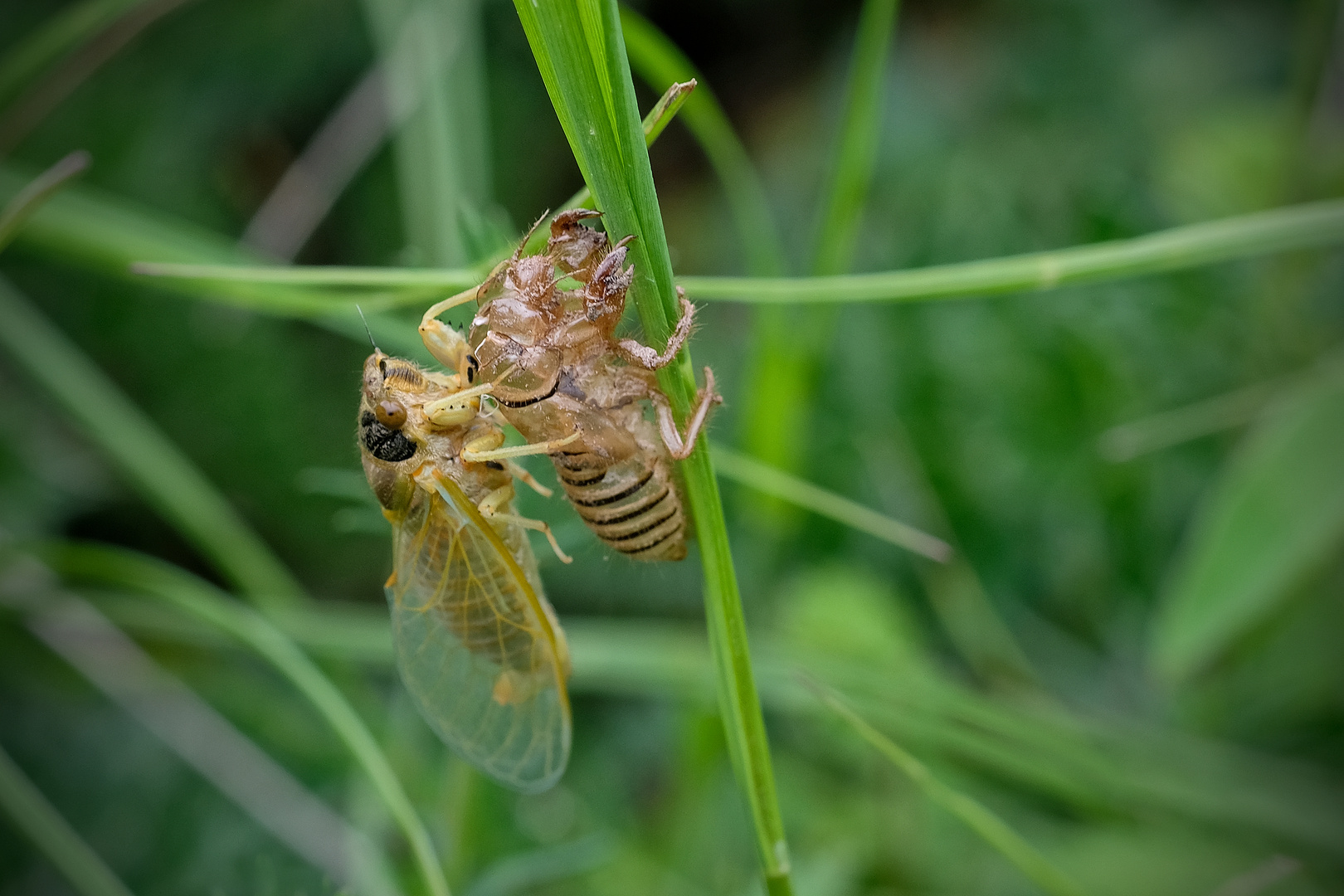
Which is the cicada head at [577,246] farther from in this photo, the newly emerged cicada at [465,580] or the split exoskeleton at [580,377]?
the newly emerged cicada at [465,580]

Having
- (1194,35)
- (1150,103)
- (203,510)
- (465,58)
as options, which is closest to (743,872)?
(203,510)

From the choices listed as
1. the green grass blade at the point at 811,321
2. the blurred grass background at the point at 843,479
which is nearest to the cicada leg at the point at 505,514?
the blurred grass background at the point at 843,479

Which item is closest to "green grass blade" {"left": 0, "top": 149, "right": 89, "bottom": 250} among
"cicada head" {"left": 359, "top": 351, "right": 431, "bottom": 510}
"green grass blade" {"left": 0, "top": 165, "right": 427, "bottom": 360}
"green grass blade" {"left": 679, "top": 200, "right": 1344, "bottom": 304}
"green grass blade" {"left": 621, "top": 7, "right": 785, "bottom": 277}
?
"green grass blade" {"left": 0, "top": 165, "right": 427, "bottom": 360}

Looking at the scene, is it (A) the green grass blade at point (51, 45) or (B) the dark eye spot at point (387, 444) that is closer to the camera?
(B) the dark eye spot at point (387, 444)

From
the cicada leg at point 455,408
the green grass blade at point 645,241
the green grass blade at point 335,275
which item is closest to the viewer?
the green grass blade at point 645,241

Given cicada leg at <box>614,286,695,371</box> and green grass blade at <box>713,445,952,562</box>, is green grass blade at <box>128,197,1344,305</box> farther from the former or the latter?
green grass blade at <box>713,445,952,562</box>

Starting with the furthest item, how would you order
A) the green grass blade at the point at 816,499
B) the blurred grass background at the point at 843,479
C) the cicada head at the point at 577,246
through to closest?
the blurred grass background at the point at 843,479, the green grass blade at the point at 816,499, the cicada head at the point at 577,246

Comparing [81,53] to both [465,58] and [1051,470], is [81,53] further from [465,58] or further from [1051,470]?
[1051,470]
